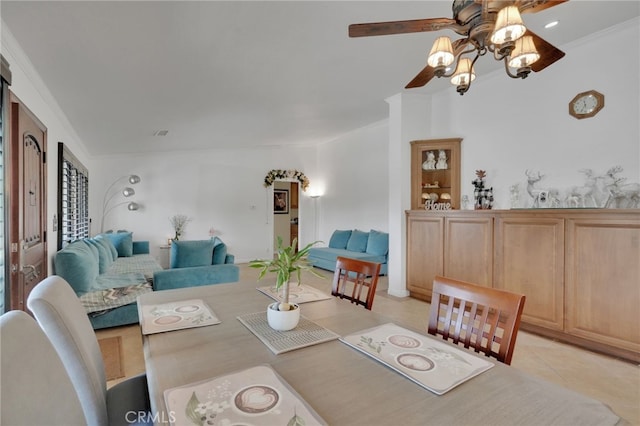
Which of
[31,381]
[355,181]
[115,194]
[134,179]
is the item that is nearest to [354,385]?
[31,381]

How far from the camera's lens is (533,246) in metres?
3.15

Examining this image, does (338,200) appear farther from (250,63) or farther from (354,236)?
(250,63)

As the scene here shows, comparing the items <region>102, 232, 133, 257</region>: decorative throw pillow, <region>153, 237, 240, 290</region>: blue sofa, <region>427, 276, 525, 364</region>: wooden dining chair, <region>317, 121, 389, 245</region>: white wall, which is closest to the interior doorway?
<region>153, 237, 240, 290</region>: blue sofa

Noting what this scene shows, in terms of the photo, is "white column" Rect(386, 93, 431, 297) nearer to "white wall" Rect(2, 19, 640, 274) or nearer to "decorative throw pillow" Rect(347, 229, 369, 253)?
"white wall" Rect(2, 19, 640, 274)

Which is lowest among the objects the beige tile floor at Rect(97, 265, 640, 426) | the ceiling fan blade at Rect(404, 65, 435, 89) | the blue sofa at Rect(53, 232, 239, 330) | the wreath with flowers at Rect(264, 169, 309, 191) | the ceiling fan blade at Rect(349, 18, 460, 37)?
the beige tile floor at Rect(97, 265, 640, 426)

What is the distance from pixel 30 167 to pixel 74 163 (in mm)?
2264

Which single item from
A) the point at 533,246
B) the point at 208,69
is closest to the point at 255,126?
the point at 208,69

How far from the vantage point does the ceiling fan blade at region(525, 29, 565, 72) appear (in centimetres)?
177

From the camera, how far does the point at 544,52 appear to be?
1861 mm

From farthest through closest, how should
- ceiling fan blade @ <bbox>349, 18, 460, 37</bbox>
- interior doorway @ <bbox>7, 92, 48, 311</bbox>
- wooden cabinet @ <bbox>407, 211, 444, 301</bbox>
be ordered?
wooden cabinet @ <bbox>407, 211, 444, 301</bbox> < interior doorway @ <bbox>7, 92, 48, 311</bbox> < ceiling fan blade @ <bbox>349, 18, 460, 37</bbox>

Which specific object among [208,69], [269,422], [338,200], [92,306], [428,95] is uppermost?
[428,95]

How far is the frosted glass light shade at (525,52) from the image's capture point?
176 cm

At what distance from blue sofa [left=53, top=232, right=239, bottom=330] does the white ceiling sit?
1.61 m

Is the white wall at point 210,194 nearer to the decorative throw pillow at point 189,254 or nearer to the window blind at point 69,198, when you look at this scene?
the window blind at point 69,198
